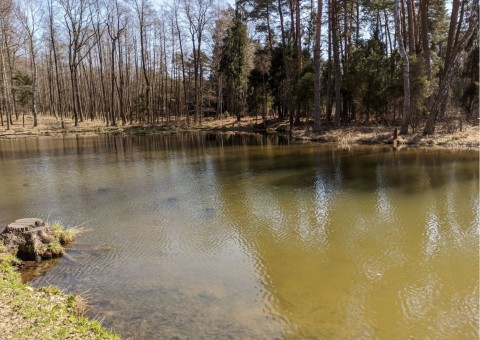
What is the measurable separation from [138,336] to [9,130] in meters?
36.3

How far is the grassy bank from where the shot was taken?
3762 millimetres

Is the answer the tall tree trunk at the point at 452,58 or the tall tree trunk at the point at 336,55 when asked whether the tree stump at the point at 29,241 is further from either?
the tall tree trunk at the point at 336,55

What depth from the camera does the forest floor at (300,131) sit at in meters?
20.5

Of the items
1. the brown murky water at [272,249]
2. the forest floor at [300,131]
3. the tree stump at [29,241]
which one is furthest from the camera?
the forest floor at [300,131]

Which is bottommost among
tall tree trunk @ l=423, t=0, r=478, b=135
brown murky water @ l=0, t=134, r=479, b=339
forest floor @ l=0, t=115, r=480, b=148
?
brown murky water @ l=0, t=134, r=479, b=339

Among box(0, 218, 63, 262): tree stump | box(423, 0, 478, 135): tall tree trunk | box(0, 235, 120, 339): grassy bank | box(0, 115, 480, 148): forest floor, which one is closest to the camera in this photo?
box(0, 235, 120, 339): grassy bank

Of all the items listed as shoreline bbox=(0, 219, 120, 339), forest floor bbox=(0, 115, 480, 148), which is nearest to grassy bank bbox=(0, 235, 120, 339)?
shoreline bbox=(0, 219, 120, 339)

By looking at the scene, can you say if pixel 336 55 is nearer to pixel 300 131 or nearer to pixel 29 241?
pixel 300 131

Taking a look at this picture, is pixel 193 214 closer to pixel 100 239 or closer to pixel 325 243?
pixel 100 239

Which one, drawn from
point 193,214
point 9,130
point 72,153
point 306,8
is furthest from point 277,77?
point 193,214

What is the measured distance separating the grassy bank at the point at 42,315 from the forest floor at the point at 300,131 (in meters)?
19.2

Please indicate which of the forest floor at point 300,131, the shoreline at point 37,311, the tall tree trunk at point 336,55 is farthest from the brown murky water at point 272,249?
the tall tree trunk at point 336,55

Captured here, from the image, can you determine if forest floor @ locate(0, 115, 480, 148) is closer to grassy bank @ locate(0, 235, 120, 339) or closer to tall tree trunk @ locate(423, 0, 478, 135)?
tall tree trunk @ locate(423, 0, 478, 135)

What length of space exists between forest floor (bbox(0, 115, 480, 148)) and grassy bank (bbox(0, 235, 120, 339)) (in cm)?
1918
